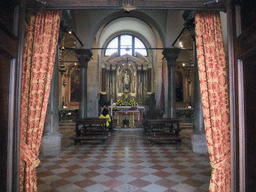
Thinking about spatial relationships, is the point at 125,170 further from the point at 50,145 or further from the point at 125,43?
the point at 125,43

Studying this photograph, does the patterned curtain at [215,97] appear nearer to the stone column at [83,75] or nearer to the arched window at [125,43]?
the stone column at [83,75]

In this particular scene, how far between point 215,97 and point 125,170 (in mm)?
2418

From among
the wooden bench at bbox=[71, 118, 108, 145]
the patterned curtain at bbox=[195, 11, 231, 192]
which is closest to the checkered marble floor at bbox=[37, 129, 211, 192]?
the wooden bench at bbox=[71, 118, 108, 145]

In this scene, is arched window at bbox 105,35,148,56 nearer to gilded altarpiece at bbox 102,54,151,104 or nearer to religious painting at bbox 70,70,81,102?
gilded altarpiece at bbox 102,54,151,104

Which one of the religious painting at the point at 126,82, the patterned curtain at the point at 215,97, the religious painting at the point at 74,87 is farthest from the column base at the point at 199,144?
the religious painting at the point at 74,87

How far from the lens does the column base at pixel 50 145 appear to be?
5234 mm

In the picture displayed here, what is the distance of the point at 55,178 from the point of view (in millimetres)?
3631

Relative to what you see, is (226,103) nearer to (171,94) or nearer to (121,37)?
(171,94)

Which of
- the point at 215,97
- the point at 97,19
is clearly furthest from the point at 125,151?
the point at 97,19

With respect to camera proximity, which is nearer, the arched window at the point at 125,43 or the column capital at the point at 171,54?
the column capital at the point at 171,54

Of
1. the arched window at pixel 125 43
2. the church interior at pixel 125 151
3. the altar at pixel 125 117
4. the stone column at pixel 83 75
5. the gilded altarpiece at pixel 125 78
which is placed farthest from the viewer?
the arched window at pixel 125 43

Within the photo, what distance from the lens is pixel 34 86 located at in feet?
8.63

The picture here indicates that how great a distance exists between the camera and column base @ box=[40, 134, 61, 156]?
5.23 m

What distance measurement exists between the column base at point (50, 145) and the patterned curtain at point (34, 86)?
2.79 metres
